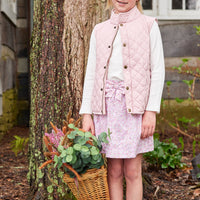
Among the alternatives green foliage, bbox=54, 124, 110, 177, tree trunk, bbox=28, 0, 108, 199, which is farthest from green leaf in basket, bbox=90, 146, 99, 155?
tree trunk, bbox=28, 0, 108, 199

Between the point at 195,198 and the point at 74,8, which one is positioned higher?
the point at 74,8

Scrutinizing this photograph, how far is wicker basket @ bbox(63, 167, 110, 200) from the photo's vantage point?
2.39 metres

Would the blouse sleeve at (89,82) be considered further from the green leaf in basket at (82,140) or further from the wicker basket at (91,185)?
the wicker basket at (91,185)

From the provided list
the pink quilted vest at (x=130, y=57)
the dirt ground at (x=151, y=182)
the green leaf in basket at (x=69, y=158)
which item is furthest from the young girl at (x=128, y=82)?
the dirt ground at (x=151, y=182)

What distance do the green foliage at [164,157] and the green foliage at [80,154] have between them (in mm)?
Result: 1869

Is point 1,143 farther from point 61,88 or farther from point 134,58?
point 134,58

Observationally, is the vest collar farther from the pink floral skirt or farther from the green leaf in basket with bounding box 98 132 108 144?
the green leaf in basket with bounding box 98 132 108 144

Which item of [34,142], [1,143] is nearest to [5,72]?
[1,143]

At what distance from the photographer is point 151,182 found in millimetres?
3709

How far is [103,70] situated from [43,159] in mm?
1113

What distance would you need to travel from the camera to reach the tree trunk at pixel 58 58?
9.91ft

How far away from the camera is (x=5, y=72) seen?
19.4ft

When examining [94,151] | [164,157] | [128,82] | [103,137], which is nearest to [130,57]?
[128,82]

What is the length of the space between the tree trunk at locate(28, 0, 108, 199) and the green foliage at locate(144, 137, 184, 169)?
4.52ft
